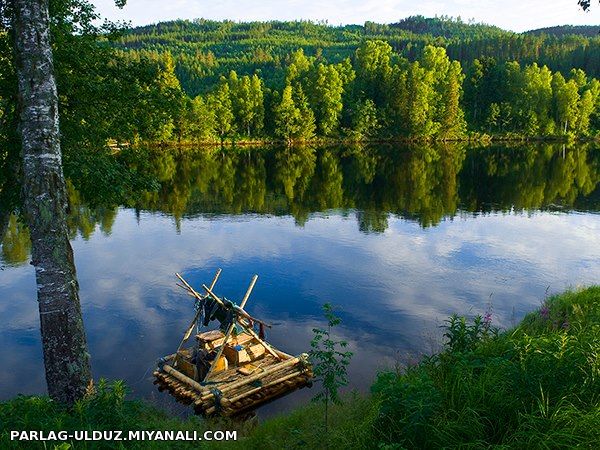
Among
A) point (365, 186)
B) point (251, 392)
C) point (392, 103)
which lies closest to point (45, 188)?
point (251, 392)

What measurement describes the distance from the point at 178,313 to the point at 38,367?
6.31m

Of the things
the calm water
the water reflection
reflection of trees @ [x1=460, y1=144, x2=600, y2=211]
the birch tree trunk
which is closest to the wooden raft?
the calm water

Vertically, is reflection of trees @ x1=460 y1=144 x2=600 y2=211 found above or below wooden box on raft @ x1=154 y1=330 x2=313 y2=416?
below

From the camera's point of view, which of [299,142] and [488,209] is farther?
[299,142]

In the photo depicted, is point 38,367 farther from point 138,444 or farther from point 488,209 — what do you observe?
point 488,209

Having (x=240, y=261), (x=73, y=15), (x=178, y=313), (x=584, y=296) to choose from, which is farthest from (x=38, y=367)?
(x=584, y=296)

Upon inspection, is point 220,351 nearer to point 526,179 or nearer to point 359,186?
point 359,186

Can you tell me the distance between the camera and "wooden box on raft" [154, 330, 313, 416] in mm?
16344

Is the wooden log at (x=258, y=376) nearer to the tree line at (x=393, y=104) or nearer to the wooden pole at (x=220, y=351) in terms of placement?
the wooden pole at (x=220, y=351)

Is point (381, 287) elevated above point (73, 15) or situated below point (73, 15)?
below

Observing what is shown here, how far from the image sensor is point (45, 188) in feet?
31.6

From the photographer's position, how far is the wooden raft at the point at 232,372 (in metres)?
16.4

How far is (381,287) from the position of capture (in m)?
27.1

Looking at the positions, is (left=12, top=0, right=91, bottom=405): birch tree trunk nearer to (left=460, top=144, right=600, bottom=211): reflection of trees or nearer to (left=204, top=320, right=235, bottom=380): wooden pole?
(left=204, top=320, right=235, bottom=380): wooden pole
